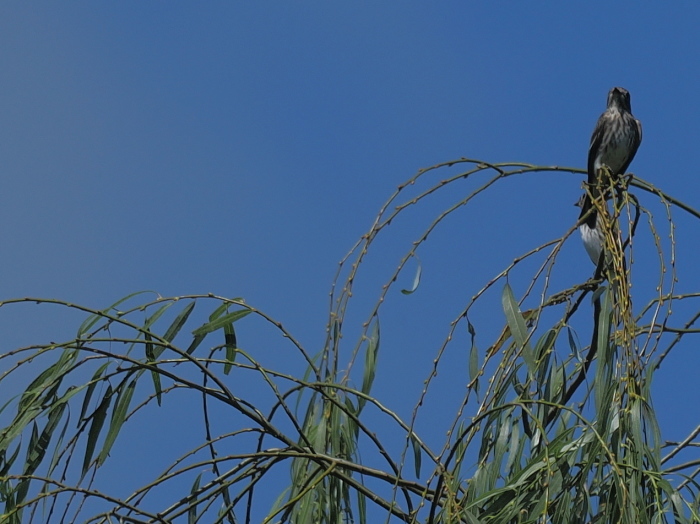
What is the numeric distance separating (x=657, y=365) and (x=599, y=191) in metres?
0.43

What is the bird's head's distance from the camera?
4766 mm

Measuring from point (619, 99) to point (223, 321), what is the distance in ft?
10.5

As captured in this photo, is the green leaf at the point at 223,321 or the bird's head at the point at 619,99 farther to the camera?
the bird's head at the point at 619,99

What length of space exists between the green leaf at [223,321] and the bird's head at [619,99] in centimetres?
313

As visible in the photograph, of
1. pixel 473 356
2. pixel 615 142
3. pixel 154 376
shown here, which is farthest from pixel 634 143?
pixel 154 376

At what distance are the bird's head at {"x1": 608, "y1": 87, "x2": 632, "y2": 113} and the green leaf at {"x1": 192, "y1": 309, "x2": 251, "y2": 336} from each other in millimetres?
3132

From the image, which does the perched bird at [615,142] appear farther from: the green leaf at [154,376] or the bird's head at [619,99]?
the green leaf at [154,376]

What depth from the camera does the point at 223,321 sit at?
206 centimetres

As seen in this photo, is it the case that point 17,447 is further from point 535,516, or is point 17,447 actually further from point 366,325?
point 535,516

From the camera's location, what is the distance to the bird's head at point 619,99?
4.77 metres

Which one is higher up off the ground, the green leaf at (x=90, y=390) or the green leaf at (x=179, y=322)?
the green leaf at (x=179, y=322)

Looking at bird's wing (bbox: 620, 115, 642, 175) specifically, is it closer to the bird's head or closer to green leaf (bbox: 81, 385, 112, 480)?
the bird's head

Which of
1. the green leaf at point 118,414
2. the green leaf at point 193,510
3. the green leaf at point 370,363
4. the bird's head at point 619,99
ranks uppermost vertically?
the bird's head at point 619,99

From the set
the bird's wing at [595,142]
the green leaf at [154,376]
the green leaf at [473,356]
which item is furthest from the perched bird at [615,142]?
the green leaf at [154,376]
